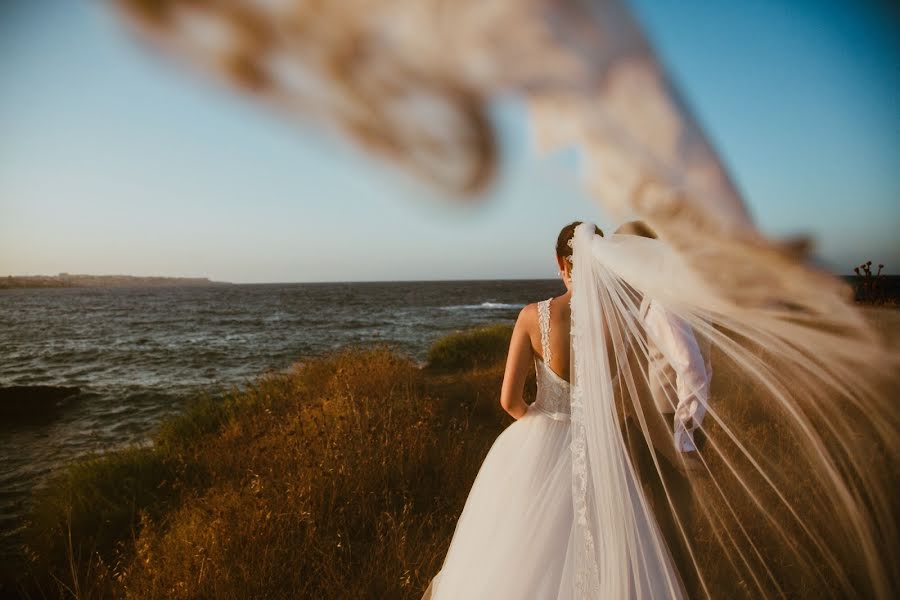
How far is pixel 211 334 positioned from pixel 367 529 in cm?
2887

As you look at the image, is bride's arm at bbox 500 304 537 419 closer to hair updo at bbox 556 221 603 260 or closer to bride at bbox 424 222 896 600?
bride at bbox 424 222 896 600

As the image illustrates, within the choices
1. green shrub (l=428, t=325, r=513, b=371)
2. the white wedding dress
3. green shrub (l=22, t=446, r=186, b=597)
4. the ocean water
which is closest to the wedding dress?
the white wedding dress

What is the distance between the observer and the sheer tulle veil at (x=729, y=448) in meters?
1.10

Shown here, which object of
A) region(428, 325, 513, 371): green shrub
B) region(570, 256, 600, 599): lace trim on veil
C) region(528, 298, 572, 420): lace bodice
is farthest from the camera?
region(428, 325, 513, 371): green shrub

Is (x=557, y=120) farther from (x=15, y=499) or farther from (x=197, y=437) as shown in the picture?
(x=15, y=499)

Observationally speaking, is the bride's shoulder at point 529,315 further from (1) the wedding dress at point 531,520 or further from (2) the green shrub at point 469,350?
(2) the green shrub at point 469,350

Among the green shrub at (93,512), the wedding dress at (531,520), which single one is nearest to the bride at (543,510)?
the wedding dress at (531,520)

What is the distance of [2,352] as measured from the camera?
2094 centimetres

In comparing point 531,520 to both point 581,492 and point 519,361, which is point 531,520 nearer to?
point 581,492

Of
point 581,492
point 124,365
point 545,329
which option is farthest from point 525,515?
point 124,365

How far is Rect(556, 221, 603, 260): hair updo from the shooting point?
100 inches

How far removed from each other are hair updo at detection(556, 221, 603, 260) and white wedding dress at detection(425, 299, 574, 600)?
0.39m

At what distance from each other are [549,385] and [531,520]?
69 cm

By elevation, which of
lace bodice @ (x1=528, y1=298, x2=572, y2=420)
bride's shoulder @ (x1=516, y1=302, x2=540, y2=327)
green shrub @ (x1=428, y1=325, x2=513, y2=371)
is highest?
bride's shoulder @ (x1=516, y1=302, x2=540, y2=327)
